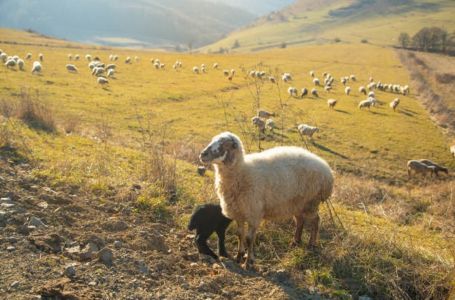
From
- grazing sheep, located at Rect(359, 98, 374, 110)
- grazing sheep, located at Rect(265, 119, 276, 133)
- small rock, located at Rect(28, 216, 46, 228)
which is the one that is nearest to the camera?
small rock, located at Rect(28, 216, 46, 228)

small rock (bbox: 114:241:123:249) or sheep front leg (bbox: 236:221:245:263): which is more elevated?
small rock (bbox: 114:241:123:249)

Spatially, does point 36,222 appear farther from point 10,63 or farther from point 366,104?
point 10,63

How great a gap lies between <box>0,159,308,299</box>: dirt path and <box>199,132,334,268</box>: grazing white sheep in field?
A: 925mm

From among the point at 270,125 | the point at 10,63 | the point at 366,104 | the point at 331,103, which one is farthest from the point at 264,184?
the point at 10,63

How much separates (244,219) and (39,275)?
350 cm

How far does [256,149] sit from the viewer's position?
20.1 m

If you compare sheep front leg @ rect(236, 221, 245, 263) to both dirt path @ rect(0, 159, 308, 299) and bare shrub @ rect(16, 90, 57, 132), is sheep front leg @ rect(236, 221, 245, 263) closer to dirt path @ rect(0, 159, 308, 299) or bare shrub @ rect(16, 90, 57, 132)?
dirt path @ rect(0, 159, 308, 299)

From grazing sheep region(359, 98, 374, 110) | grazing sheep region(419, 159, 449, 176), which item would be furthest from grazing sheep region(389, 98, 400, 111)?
grazing sheep region(419, 159, 449, 176)

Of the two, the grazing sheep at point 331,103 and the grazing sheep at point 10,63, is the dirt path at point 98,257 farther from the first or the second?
the grazing sheep at point 10,63

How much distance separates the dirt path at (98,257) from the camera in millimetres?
5656

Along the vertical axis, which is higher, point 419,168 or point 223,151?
point 223,151

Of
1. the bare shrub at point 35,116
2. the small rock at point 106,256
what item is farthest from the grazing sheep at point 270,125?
the small rock at point 106,256

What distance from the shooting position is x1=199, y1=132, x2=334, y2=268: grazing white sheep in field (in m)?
7.68

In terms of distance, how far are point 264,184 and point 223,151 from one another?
990 millimetres
